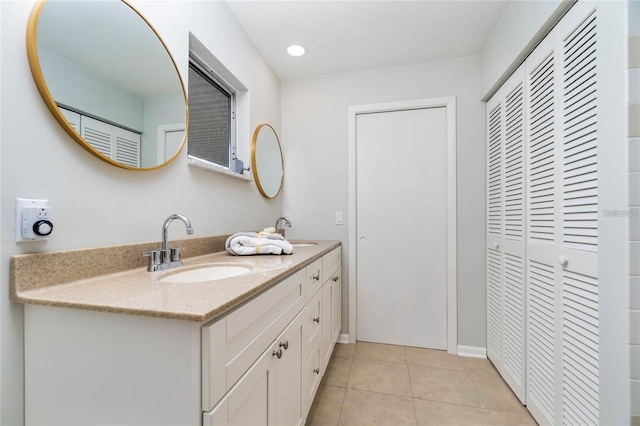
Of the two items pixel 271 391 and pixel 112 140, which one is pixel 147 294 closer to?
pixel 271 391

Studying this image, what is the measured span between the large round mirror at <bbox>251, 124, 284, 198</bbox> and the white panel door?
708 millimetres

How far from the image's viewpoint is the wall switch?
72cm

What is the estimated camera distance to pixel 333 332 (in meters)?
1.95

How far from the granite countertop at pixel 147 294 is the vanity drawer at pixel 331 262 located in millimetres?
762

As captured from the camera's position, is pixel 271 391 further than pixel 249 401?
Yes

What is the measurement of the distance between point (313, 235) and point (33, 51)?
1.94 m

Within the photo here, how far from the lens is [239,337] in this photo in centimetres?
71

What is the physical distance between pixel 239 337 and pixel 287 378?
1.49 ft

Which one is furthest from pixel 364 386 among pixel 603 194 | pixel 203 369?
pixel 603 194

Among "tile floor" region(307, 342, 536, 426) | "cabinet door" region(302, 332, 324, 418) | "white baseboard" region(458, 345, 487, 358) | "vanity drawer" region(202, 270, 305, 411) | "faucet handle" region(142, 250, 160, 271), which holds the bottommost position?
"tile floor" region(307, 342, 536, 426)

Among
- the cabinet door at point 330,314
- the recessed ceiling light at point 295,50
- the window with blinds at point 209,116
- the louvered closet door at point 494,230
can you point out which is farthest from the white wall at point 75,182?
the louvered closet door at point 494,230

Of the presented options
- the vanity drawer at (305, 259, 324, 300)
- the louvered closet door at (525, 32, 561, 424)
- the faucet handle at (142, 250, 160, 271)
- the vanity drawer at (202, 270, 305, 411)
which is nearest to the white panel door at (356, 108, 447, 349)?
the louvered closet door at (525, 32, 561, 424)

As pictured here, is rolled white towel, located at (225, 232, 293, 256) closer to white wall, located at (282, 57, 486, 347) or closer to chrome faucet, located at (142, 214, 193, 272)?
chrome faucet, located at (142, 214, 193, 272)

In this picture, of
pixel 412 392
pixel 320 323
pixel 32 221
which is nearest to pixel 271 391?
pixel 320 323
